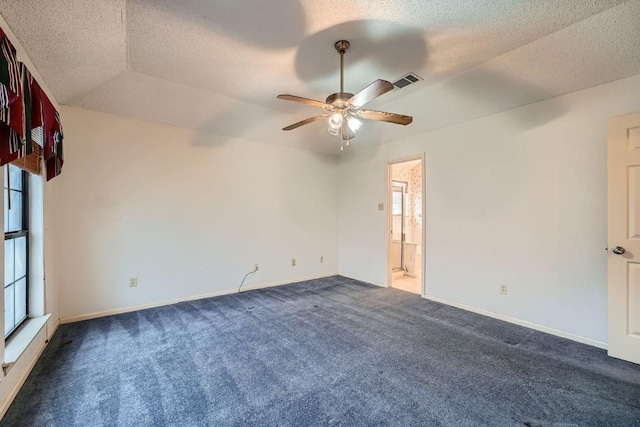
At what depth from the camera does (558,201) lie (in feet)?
9.00

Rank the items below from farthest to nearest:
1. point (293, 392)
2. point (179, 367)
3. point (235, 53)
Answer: point (235, 53), point (179, 367), point (293, 392)

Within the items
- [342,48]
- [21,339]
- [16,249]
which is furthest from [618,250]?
[16,249]

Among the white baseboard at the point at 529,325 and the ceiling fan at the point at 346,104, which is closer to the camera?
the ceiling fan at the point at 346,104

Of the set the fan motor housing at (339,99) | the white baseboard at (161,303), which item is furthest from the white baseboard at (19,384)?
the fan motor housing at (339,99)

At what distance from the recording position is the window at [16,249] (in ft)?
6.83

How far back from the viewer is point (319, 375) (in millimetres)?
2043

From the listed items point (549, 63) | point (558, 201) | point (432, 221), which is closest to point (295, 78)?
point (549, 63)

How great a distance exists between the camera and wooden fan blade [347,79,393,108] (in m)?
1.81

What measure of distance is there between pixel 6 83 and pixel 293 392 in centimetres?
238

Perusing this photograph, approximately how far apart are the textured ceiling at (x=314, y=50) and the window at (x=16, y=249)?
3.34 feet

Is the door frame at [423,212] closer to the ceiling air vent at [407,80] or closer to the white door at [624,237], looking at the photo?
the ceiling air vent at [407,80]

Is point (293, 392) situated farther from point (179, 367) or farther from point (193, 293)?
point (193, 293)

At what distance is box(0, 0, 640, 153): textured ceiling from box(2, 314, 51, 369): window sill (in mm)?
2182

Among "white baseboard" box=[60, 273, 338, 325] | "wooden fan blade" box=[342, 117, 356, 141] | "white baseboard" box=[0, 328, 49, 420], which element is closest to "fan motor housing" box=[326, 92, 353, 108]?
"wooden fan blade" box=[342, 117, 356, 141]
